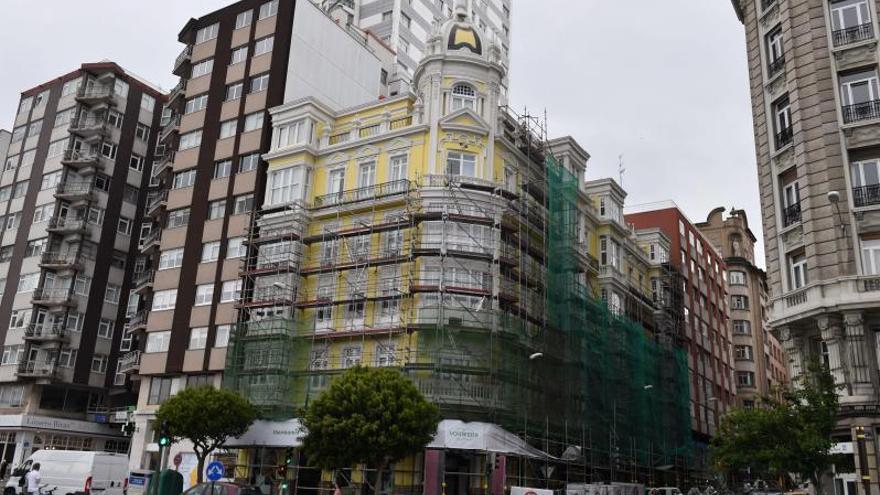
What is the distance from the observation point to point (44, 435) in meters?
57.6

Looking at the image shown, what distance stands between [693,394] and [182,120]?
46809 millimetres

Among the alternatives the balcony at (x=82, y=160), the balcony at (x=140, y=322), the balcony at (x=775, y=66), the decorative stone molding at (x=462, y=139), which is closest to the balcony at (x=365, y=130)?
the decorative stone molding at (x=462, y=139)

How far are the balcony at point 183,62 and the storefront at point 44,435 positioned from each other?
89.2 feet

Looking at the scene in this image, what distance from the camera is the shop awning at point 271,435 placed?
38938 mm

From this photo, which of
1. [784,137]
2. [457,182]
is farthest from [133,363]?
[784,137]

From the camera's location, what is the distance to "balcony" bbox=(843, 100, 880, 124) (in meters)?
28.2

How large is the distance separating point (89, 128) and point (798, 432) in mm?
59035

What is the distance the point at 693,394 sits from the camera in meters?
67.1

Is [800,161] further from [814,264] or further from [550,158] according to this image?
[550,158]

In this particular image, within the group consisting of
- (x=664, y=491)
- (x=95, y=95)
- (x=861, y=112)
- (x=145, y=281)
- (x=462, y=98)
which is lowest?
(x=664, y=491)

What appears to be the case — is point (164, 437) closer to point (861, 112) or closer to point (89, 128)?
point (861, 112)

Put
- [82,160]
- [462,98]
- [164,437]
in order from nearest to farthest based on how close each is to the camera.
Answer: [164,437], [462,98], [82,160]

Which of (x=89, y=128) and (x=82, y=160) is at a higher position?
(x=89, y=128)

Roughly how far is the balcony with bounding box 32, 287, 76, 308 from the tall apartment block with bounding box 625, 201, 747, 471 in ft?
155
